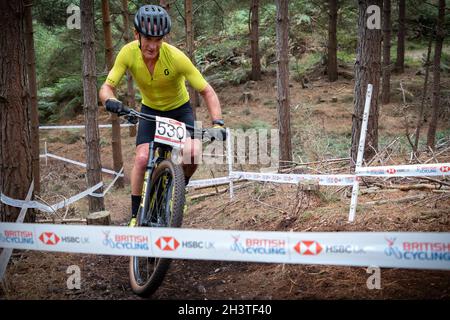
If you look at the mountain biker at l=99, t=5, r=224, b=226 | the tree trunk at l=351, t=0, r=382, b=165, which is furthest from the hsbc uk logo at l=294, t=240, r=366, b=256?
the tree trunk at l=351, t=0, r=382, b=165

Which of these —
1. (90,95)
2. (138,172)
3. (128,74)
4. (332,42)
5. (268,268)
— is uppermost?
(332,42)

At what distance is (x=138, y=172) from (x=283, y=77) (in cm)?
540

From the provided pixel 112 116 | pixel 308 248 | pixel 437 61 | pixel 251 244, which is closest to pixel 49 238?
pixel 251 244

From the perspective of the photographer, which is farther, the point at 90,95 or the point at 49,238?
the point at 90,95

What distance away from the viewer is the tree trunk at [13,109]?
4.47 metres

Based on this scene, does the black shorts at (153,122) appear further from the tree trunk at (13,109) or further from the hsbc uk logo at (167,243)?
the hsbc uk logo at (167,243)

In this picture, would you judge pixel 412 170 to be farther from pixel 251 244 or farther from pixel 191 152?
pixel 251 244

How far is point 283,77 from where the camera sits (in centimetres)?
902

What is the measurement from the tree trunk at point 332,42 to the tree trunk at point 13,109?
16.7 meters

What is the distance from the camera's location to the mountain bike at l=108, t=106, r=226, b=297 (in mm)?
3779

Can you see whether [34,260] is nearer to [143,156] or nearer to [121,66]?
[143,156]

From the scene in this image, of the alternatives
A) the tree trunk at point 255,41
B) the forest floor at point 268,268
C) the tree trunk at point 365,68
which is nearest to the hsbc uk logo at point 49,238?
the forest floor at point 268,268

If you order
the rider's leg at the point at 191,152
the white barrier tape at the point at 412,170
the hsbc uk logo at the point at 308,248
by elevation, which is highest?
the rider's leg at the point at 191,152
